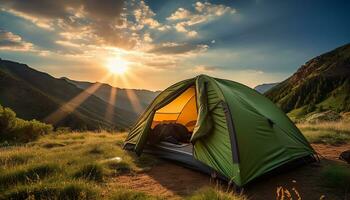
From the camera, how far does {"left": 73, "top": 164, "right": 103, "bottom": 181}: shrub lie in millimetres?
6251

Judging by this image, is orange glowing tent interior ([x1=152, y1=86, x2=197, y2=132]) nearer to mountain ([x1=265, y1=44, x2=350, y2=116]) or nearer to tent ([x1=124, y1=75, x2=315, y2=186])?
tent ([x1=124, y1=75, x2=315, y2=186])

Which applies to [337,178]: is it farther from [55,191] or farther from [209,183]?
[55,191]

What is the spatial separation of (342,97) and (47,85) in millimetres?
158910

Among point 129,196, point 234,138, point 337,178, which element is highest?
point 234,138

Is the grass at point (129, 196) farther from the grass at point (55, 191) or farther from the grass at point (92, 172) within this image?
the grass at point (92, 172)

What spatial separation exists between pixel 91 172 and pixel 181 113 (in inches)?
235

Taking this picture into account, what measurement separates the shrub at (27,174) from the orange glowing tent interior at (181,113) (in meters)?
5.55

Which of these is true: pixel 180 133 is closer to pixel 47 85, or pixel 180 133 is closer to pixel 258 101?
pixel 258 101

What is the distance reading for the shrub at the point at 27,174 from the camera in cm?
548

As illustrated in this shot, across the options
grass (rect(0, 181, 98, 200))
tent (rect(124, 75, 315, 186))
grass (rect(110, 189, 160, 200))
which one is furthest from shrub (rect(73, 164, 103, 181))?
tent (rect(124, 75, 315, 186))

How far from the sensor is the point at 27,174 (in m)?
5.96

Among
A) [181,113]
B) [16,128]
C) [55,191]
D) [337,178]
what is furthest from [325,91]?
[55,191]

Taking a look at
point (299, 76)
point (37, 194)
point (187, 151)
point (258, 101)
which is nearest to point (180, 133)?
point (187, 151)

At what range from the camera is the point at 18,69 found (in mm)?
194125
